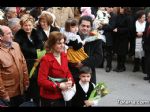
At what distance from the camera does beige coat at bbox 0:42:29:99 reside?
4828 millimetres

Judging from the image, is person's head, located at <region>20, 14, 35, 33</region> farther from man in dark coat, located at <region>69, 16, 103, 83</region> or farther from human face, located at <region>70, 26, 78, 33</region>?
man in dark coat, located at <region>69, 16, 103, 83</region>

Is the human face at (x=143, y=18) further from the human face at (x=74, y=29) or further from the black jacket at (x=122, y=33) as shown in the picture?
the human face at (x=74, y=29)

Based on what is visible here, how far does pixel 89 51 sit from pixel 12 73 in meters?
1.08

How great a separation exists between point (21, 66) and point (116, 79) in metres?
3.94

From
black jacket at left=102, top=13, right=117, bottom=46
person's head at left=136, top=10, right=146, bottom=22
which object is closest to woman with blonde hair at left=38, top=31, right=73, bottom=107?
black jacket at left=102, top=13, right=117, bottom=46

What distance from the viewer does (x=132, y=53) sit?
9445 millimetres

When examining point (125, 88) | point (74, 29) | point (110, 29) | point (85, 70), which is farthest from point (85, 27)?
point (110, 29)

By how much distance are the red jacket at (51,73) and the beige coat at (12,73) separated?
1.31ft

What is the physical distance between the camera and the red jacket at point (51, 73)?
4676mm

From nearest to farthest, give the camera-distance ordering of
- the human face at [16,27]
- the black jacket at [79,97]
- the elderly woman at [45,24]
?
the black jacket at [79,97] → the elderly woman at [45,24] → the human face at [16,27]

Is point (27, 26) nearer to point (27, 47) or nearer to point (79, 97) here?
point (27, 47)

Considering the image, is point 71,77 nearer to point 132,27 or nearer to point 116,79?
point 116,79

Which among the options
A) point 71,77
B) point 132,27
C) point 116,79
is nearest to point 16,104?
point 71,77

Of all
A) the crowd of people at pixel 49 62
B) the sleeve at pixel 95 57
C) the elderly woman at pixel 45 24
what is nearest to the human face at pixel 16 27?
the crowd of people at pixel 49 62
